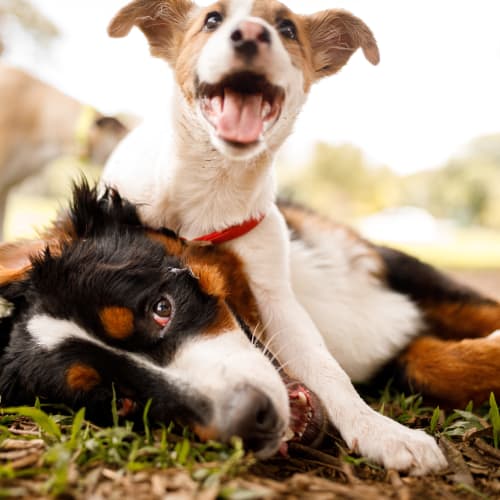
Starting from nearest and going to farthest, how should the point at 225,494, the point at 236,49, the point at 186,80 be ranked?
the point at 225,494 < the point at 236,49 < the point at 186,80

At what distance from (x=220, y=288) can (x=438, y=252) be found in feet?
31.6

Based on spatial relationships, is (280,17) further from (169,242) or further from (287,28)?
(169,242)

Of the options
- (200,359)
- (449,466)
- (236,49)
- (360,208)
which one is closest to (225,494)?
(200,359)

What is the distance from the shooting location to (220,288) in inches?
90.0

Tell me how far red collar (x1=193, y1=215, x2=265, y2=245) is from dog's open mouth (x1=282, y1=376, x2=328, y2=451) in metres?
0.75

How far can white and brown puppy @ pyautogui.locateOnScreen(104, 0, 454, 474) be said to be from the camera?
2.20 metres

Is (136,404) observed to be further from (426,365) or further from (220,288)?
(426,365)

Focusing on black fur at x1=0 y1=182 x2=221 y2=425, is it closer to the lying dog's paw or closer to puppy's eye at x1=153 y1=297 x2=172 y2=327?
puppy's eye at x1=153 y1=297 x2=172 y2=327

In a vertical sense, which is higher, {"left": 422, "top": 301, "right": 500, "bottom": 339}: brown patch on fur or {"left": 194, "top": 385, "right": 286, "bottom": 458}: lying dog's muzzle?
{"left": 422, "top": 301, "right": 500, "bottom": 339}: brown patch on fur

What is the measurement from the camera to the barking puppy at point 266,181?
2.20 meters

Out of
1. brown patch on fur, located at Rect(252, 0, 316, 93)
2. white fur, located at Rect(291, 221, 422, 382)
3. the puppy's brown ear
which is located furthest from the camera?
white fur, located at Rect(291, 221, 422, 382)

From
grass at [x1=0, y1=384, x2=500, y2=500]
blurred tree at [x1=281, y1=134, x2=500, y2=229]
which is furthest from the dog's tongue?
blurred tree at [x1=281, y1=134, x2=500, y2=229]

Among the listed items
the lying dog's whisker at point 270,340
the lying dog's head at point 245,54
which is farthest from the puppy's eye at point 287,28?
the lying dog's whisker at point 270,340

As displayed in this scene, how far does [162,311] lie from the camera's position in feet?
6.66
